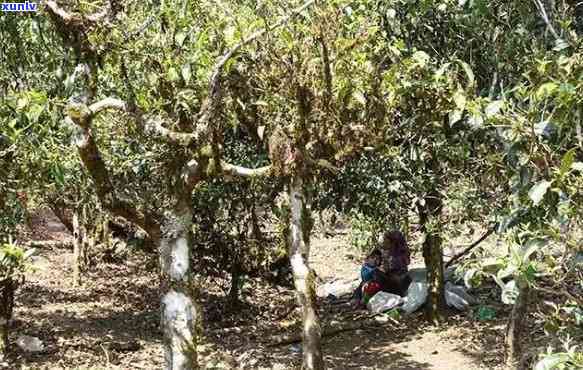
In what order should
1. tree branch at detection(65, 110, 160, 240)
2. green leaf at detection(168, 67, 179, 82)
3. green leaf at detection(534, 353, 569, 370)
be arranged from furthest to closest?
green leaf at detection(168, 67, 179, 82) → tree branch at detection(65, 110, 160, 240) → green leaf at detection(534, 353, 569, 370)

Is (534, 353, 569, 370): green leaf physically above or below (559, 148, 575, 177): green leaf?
below

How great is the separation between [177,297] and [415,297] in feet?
19.9

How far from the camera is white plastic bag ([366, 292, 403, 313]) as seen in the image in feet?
36.3

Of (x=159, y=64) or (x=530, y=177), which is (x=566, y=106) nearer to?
(x=530, y=177)

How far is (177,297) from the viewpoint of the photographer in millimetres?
5602

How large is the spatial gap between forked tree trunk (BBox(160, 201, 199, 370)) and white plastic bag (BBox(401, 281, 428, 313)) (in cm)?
577

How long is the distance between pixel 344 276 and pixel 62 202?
6.55m

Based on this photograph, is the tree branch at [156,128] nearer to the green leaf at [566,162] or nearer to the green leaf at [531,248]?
the green leaf at [531,248]

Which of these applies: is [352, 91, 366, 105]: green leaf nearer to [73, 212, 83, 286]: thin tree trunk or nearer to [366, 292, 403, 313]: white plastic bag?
[366, 292, 403, 313]: white plastic bag

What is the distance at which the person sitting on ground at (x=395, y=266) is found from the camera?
455 inches

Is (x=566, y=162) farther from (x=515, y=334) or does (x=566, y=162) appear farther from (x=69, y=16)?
(x=515, y=334)

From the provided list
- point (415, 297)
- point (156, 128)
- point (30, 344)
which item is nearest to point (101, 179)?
point (156, 128)

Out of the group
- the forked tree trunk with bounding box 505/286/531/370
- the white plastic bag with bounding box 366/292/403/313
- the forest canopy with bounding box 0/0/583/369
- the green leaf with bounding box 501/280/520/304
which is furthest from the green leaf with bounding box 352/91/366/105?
the white plastic bag with bounding box 366/292/403/313

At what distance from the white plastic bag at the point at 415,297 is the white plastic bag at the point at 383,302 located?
0.19 m
